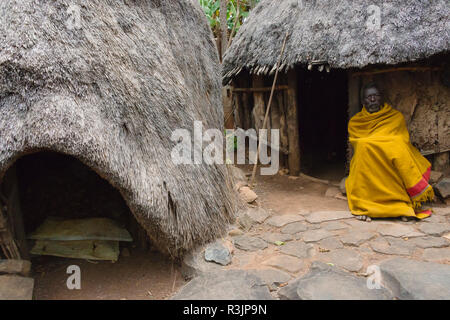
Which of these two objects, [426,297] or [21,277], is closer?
[426,297]

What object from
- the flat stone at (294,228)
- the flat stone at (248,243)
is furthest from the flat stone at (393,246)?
the flat stone at (248,243)

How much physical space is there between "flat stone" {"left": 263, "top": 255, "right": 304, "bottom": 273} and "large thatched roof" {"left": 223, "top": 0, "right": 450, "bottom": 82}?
103 inches

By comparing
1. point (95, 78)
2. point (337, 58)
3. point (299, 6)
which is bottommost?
point (95, 78)

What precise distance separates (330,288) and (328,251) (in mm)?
768

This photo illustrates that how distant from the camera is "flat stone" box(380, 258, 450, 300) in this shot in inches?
91.7

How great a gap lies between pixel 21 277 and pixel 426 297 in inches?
111

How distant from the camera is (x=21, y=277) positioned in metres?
2.51

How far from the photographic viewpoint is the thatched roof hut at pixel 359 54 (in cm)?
417

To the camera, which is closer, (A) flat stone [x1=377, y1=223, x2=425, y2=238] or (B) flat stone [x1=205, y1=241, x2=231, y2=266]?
(B) flat stone [x1=205, y1=241, x2=231, y2=266]

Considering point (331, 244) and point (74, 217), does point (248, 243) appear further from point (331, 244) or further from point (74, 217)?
point (74, 217)

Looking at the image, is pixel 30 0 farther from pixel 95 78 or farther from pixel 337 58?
pixel 337 58

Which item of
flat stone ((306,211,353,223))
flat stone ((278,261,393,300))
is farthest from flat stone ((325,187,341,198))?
flat stone ((278,261,393,300))

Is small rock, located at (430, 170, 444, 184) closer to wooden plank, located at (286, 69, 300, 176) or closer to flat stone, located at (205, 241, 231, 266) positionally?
wooden plank, located at (286, 69, 300, 176)

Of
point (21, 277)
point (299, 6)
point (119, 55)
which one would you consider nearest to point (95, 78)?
point (119, 55)
